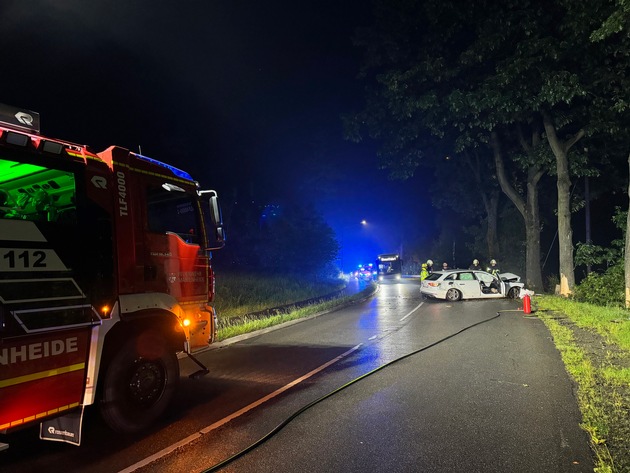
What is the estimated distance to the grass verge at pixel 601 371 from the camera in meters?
4.25

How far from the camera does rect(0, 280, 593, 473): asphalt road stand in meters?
4.11

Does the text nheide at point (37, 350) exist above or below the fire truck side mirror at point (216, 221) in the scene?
below

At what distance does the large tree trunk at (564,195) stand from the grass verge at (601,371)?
21.9ft

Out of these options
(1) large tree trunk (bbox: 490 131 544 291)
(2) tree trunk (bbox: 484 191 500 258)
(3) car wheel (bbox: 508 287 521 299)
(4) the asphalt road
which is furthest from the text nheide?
(2) tree trunk (bbox: 484 191 500 258)

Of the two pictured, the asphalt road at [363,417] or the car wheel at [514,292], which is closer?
the asphalt road at [363,417]

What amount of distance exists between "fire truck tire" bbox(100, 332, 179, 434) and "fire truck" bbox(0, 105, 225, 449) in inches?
0.5

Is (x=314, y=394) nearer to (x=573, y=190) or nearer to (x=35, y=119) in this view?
(x=35, y=119)

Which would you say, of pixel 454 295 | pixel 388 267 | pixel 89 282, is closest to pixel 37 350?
pixel 89 282

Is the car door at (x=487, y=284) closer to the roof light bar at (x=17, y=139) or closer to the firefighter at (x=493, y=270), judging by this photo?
the firefighter at (x=493, y=270)

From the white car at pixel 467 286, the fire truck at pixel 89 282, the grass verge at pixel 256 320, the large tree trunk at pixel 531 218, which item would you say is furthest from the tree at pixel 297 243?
the fire truck at pixel 89 282

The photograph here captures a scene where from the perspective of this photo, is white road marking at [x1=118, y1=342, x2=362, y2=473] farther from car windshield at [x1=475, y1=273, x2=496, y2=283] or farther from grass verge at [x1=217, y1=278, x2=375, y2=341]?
car windshield at [x1=475, y1=273, x2=496, y2=283]

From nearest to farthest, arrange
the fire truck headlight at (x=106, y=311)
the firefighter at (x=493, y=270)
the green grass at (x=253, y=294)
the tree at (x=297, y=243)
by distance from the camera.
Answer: the fire truck headlight at (x=106, y=311) → the green grass at (x=253, y=294) → the firefighter at (x=493, y=270) → the tree at (x=297, y=243)

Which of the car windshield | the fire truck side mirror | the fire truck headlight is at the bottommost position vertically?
the car windshield

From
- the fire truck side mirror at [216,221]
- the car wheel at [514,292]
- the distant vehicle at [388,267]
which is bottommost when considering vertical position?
the distant vehicle at [388,267]
